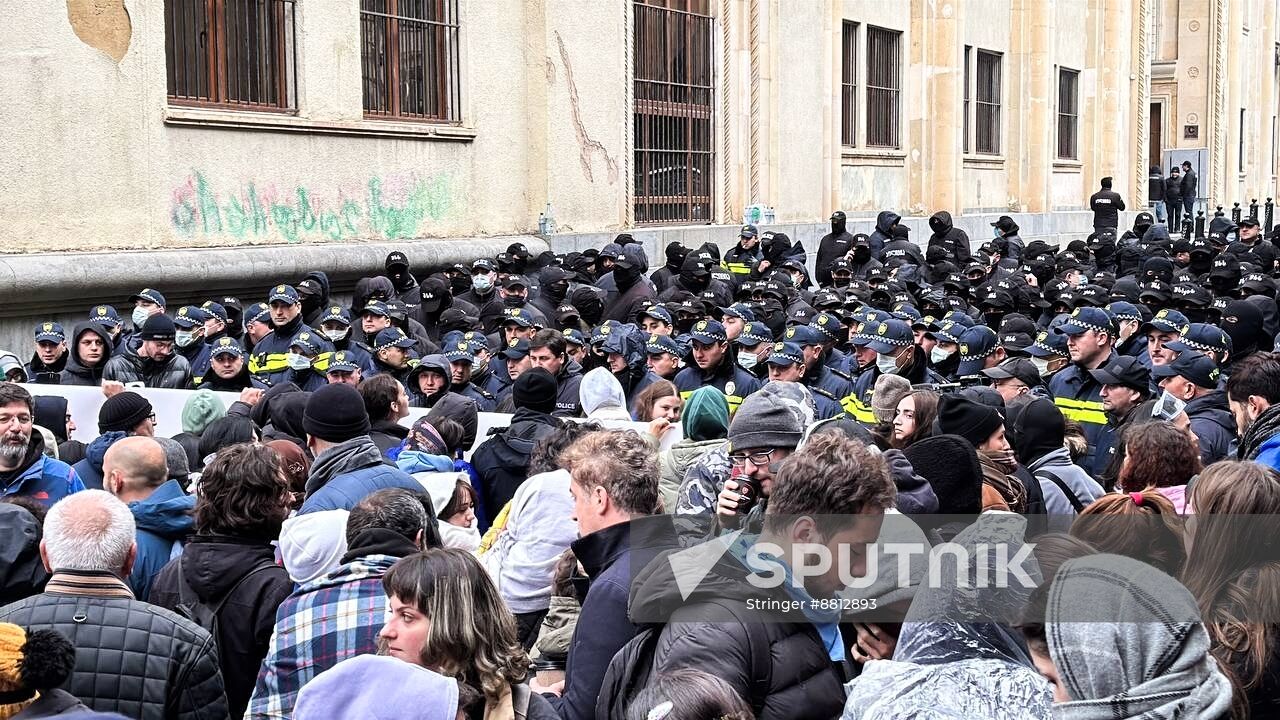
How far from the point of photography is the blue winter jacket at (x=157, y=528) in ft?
17.1

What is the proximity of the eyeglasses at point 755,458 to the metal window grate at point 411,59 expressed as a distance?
1210 cm

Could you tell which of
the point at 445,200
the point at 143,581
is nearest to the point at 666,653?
the point at 143,581

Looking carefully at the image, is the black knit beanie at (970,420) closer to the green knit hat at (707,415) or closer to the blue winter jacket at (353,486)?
the green knit hat at (707,415)

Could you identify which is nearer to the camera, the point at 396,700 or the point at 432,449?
the point at 396,700

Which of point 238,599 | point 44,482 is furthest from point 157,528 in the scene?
point 44,482

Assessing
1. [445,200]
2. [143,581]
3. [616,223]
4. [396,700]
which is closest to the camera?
[396,700]

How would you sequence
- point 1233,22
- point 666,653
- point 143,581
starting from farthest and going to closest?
point 1233,22 → point 143,581 → point 666,653

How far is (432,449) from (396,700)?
3.67 m

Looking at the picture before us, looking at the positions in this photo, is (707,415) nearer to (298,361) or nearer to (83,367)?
(298,361)

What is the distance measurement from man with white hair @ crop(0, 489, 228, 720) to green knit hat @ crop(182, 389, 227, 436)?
11.0 ft

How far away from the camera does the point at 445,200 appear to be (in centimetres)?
1672

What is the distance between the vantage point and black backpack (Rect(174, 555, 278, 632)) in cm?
463

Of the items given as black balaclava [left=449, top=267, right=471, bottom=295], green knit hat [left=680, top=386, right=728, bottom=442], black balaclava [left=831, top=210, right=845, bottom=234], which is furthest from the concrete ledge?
green knit hat [left=680, top=386, right=728, bottom=442]

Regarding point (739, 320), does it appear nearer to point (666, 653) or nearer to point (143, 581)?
point (143, 581)
